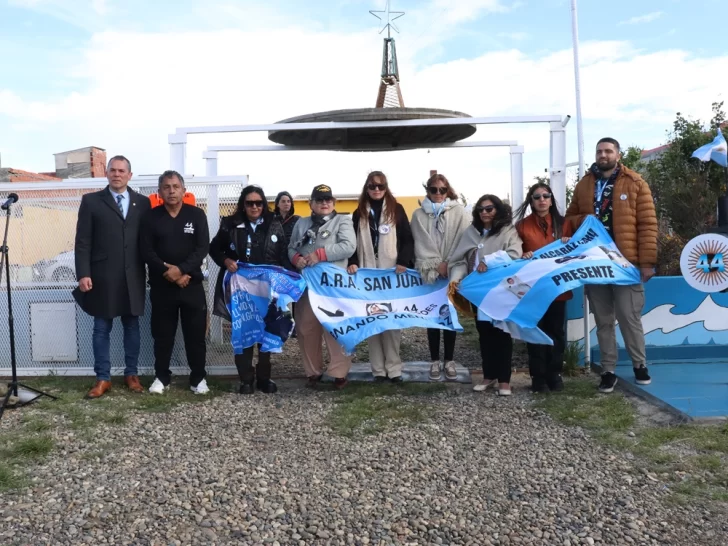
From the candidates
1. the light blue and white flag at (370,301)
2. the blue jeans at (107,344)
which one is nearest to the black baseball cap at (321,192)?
the light blue and white flag at (370,301)

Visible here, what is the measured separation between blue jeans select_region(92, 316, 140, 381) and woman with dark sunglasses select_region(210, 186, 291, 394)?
824 mm

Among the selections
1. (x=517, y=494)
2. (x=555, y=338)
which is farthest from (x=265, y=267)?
(x=517, y=494)

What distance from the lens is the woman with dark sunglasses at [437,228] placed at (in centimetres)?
630

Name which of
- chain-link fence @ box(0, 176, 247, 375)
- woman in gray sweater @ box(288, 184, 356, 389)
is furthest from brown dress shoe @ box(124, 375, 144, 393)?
woman in gray sweater @ box(288, 184, 356, 389)

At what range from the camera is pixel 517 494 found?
385cm

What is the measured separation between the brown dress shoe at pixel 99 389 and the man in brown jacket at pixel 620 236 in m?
4.70

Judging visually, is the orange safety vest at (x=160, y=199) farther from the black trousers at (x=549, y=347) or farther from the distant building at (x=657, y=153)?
the distant building at (x=657, y=153)

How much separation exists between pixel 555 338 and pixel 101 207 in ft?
14.6

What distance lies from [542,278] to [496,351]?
32.1 inches

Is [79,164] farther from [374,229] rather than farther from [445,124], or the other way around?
[374,229]

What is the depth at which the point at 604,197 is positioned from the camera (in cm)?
618

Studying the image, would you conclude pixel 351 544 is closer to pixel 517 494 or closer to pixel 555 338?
pixel 517 494

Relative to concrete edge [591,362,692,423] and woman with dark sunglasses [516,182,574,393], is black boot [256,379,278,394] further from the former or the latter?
concrete edge [591,362,692,423]

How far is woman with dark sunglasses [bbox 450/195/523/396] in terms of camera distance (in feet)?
19.8
